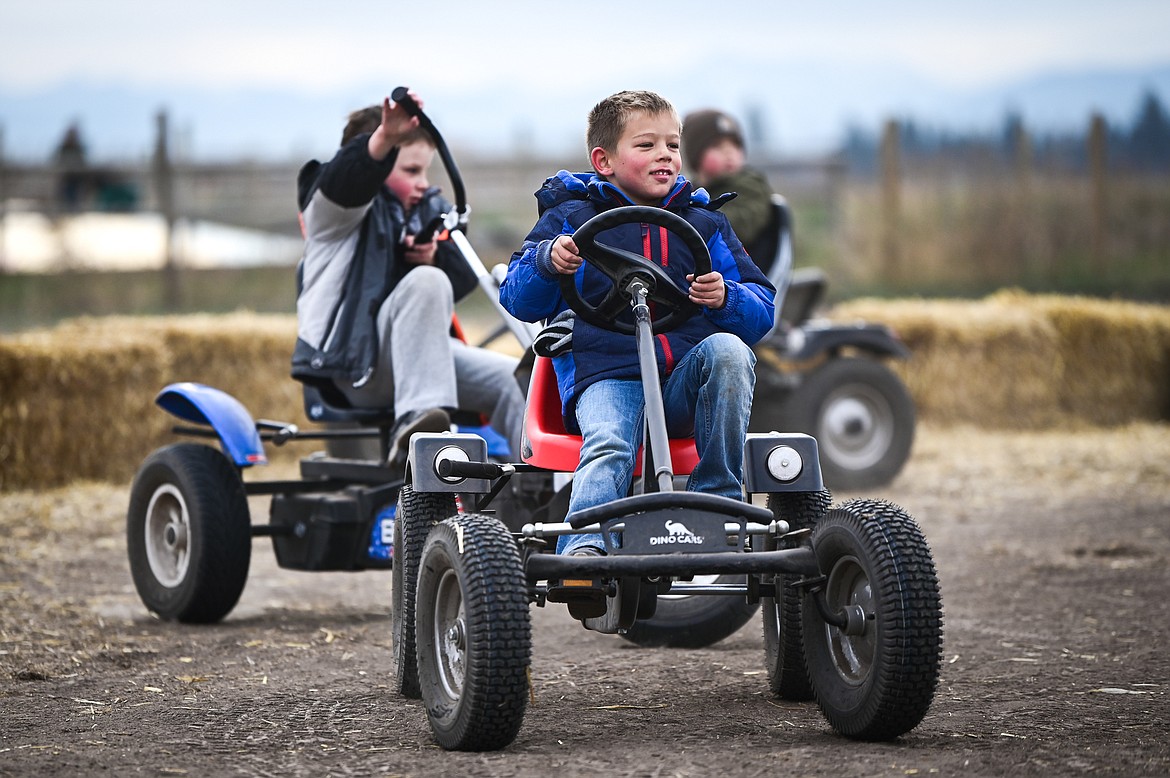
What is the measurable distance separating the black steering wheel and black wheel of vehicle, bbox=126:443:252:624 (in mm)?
1975

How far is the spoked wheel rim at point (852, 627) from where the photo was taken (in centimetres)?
330

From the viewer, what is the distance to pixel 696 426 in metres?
3.54

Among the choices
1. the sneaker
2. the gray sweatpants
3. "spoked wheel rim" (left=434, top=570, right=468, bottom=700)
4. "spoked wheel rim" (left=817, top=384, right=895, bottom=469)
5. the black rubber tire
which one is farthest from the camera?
"spoked wheel rim" (left=817, top=384, right=895, bottom=469)

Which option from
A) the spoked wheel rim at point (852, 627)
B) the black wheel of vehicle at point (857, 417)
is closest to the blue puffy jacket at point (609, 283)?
the spoked wheel rim at point (852, 627)

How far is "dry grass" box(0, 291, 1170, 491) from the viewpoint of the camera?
8.65m

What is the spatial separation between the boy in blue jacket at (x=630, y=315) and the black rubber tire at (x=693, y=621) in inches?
42.8

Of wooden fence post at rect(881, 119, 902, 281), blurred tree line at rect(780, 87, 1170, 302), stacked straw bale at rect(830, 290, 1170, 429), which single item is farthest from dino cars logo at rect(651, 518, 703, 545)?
wooden fence post at rect(881, 119, 902, 281)

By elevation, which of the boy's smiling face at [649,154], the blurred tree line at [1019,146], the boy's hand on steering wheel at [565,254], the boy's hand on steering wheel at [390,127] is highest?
the blurred tree line at [1019,146]

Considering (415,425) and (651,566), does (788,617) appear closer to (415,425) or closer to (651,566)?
(651,566)

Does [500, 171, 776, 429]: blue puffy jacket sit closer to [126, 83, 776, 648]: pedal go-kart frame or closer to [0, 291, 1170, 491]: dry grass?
[126, 83, 776, 648]: pedal go-kart frame

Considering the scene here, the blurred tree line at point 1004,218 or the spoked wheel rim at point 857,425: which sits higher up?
the blurred tree line at point 1004,218

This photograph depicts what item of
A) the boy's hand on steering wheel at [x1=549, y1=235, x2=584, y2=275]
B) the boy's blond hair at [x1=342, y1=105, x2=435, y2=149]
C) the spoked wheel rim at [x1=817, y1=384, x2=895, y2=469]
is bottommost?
the spoked wheel rim at [x1=817, y1=384, x2=895, y2=469]

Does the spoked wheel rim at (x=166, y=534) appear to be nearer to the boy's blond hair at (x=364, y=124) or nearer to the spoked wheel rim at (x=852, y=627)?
the boy's blond hair at (x=364, y=124)

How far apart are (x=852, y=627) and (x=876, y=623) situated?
122 mm
